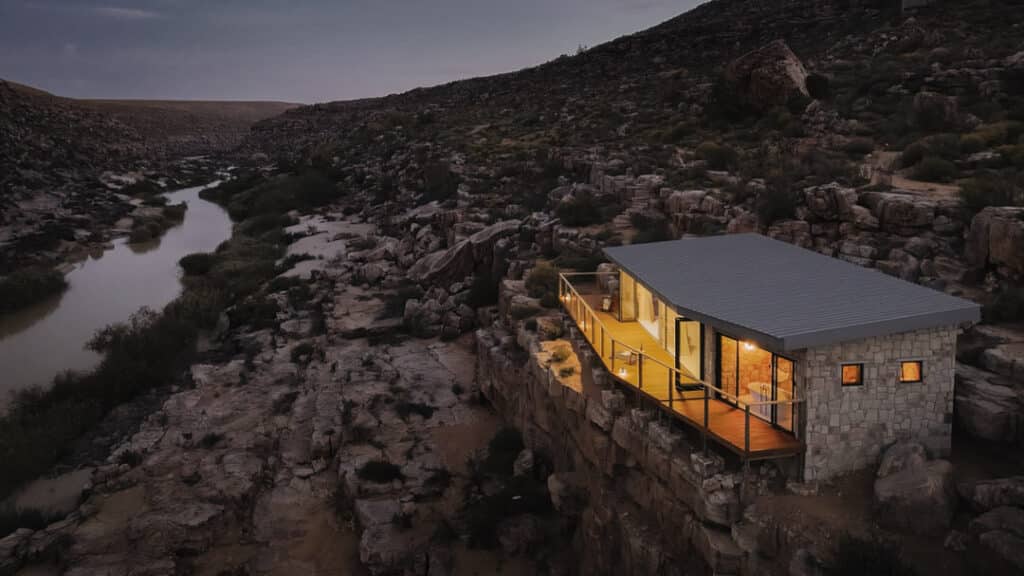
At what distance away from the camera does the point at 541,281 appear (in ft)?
61.5

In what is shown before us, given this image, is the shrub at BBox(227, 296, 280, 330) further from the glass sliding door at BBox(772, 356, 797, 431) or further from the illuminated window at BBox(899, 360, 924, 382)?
the illuminated window at BBox(899, 360, 924, 382)

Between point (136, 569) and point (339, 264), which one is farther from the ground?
point (339, 264)

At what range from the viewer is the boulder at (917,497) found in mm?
7656

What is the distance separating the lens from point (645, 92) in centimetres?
4253

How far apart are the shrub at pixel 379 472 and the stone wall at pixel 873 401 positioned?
8083 millimetres

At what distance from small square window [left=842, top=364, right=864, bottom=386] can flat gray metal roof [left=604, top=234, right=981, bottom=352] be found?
494 millimetres

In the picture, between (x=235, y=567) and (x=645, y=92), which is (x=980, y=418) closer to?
(x=235, y=567)

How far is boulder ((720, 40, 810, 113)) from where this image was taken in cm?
2942

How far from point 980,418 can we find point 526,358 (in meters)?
8.64

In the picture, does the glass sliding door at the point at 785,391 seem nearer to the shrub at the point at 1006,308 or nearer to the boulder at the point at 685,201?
the shrub at the point at 1006,308

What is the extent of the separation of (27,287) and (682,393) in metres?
28.8

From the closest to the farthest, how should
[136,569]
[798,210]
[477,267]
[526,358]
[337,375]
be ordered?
[136,569] < [526,358] < [798,210] < [337,375] < [477,267]

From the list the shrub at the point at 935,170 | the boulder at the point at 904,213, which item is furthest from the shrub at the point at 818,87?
the boulder at the point at 904,213

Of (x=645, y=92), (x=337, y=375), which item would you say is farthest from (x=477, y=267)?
(x=645, y=92)
